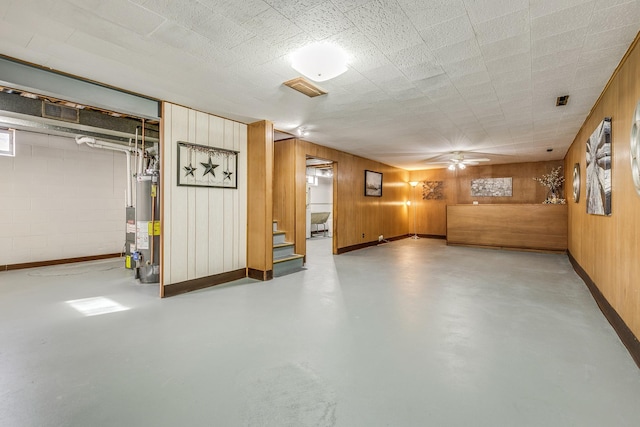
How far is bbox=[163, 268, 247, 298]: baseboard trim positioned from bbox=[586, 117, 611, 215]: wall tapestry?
4.72 metres

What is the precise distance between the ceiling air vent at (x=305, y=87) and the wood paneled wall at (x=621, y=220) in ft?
8.79

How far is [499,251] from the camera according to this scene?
7270 mm

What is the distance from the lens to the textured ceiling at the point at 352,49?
1.91m

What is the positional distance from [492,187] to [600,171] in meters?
6.40

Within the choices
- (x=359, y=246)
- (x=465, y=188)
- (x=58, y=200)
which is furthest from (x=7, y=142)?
(x=465, y=188)

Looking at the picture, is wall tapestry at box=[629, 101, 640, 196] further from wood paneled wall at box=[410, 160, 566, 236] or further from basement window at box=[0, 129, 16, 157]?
basement window at box=[0, 129, 16, 157]

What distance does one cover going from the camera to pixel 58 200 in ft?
18.6

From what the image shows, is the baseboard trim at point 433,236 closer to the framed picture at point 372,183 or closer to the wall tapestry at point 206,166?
the framed picture at point 372,183

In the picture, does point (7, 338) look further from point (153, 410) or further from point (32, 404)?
point (153, 410)

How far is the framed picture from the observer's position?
26.2ft

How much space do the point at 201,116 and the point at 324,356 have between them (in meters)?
3.60

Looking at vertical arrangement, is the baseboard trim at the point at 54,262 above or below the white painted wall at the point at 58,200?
below

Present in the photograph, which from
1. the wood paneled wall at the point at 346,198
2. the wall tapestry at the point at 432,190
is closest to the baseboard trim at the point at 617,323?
the wood paneled wall at the point at 346,198

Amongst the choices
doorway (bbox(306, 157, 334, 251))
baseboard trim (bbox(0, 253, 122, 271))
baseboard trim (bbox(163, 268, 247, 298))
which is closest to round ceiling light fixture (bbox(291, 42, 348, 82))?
baseboard trim (bbox(163, 268, 247, 298))
